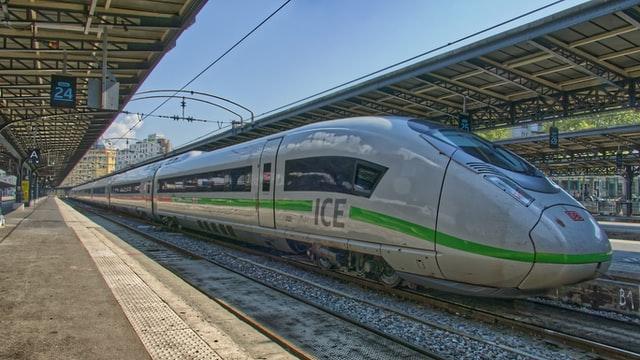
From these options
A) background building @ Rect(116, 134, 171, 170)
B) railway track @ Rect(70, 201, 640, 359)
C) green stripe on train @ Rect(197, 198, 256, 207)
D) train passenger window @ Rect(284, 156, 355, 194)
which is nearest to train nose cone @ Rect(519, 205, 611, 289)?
railway track @ Rect(70, 201, 640, 359)

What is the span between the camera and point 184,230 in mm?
20000

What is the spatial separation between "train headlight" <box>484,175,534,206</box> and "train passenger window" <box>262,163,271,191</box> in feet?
18.3

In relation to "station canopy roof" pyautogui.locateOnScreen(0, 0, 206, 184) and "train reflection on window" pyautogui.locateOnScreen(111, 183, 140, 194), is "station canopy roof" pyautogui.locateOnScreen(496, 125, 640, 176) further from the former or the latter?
"station canopy roof" pyautogui.locateOnScreen(0, 0, 206, 184)

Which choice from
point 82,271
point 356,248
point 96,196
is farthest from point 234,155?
point 96,196

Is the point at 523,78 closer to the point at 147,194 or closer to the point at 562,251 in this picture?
the point at 562,251

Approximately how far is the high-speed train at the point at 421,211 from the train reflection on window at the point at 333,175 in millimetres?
Answer: 21

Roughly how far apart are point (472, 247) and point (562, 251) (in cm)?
103

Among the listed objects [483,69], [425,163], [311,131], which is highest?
[483,69]

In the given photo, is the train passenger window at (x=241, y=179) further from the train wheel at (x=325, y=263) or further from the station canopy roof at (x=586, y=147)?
the station canopy roof at (x=586, y=147)

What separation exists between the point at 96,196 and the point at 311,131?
1495 inches

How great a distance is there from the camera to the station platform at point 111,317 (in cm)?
492

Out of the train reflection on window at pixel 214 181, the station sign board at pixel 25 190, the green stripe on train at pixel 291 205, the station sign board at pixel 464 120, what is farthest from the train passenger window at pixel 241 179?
the station sign board at pixel 25 190

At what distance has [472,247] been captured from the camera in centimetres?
643

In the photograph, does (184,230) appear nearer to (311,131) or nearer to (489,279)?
(311,131)
